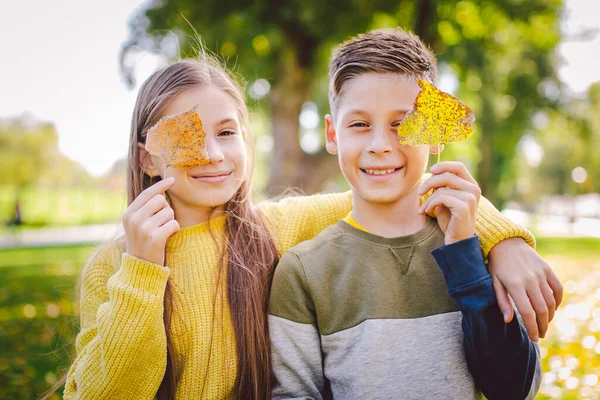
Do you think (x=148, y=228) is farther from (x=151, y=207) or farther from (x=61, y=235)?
(x=61, y=235)

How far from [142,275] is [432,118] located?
1.20 metres

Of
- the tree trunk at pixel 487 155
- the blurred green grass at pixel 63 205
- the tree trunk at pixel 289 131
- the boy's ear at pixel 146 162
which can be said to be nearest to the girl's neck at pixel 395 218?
the boy's ear at pixel 146 162

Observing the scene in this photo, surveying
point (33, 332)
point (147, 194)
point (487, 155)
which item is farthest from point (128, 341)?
point (487, 155)

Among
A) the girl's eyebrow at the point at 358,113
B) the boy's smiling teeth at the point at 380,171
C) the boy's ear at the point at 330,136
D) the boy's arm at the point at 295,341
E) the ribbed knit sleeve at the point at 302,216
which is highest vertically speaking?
the girl's eyebrow at the point at 358,113

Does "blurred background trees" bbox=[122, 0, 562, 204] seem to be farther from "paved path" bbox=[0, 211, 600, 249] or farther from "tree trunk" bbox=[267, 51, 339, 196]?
"paved path" bbox=[0, 211, 600, 249]

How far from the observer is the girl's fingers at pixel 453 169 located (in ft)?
5.30

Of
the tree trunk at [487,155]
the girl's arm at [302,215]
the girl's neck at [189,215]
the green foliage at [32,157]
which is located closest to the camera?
the girl's neck at [189,215]

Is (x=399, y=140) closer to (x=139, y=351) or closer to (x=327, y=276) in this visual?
(x=327, y=276)

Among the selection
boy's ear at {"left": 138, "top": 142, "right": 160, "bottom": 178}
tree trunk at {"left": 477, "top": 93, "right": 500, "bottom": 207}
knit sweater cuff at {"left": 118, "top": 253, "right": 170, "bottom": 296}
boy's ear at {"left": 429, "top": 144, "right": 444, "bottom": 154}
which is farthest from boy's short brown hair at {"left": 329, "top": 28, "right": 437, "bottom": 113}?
tree trunk at {"left": 477, "top": 93, "right": 500, "bottom": 207}

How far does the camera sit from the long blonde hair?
73.9 inches

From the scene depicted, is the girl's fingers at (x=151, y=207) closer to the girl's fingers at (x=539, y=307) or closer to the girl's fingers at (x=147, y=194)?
the girl's fingers at (x=147, y=194)

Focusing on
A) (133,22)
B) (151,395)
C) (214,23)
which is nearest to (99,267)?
(151,395)

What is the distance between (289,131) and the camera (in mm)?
8930

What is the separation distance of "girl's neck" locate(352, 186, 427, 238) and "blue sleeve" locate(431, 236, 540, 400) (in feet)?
0.95
